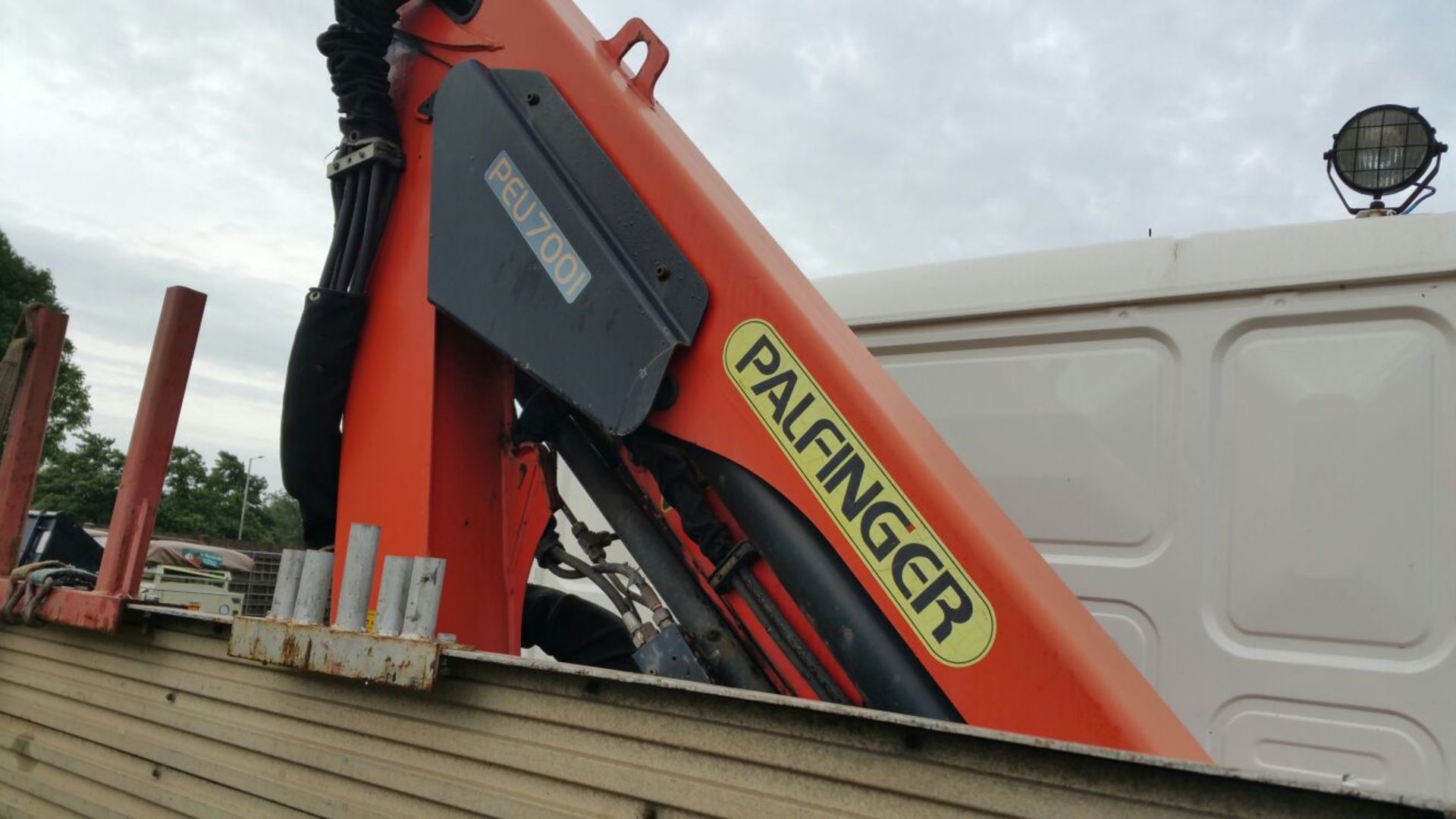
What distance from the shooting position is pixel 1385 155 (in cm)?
241

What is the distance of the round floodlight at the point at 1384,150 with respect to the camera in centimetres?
239

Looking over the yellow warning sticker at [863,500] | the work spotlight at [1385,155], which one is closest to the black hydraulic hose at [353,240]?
the yellow warning sticker at [863,500]

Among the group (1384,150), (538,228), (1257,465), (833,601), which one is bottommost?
(833,601)

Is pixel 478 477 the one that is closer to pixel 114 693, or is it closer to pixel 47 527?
pixel 114 693

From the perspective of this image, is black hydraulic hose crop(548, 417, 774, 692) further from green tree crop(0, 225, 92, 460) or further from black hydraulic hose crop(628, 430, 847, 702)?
green tree crop(0, 225, 92, 460)

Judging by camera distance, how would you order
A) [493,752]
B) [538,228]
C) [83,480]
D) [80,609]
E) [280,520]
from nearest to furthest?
1. [493,752]
2. [538,228]
3. [80,609]
4. [83,480]
5. [280,520]

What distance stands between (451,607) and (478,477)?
26cm

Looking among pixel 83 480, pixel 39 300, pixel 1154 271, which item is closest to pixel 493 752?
pixel 1154 271

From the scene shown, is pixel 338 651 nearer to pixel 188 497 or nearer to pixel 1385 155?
pixel 1385 155

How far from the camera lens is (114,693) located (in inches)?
85.4

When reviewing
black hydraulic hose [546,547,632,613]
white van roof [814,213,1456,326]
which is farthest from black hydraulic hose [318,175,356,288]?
white van roof [814,213,1456,326]

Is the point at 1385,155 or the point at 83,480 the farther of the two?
the point at 83,480

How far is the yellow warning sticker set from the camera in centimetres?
153

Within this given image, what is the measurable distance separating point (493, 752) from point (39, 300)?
31.4 meters
